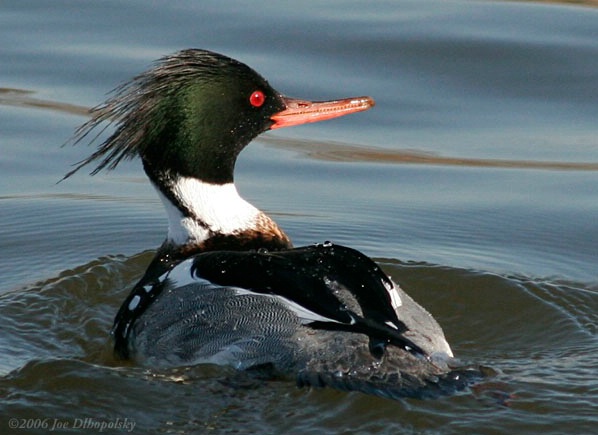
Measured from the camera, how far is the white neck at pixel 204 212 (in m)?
6.44

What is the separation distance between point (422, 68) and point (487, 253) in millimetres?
3350

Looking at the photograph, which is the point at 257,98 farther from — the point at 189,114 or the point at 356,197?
the point at 356,197

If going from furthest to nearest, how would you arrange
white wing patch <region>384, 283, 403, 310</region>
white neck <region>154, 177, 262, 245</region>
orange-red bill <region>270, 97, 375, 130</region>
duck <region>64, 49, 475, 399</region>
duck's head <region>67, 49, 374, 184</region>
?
orange-red bill <region>270, 97, 375, 130</region> < white neck <region>154, 177, 262, 245</region> < duck's head <region>67, 49, 374, 184</region> < white wing patch <region>384, 283, 403, 310</region> < duck <region>64, 49, 475, 399</region>

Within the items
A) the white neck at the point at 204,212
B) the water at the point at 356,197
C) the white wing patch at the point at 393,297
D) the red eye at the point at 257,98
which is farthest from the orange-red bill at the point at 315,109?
the white wing patch at the point at 393,297

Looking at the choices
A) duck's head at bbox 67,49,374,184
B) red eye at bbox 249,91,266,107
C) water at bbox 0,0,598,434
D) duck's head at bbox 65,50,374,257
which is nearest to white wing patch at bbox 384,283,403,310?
water at bbox 0,0,598,434

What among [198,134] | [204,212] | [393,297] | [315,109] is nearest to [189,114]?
[198,134]

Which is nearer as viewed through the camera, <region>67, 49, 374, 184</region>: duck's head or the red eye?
<region>67, 49, 374, 184</region>: duck's head

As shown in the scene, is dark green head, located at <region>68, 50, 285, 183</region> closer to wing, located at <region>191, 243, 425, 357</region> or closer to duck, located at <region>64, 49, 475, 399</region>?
duck, located at <region>64, 49, 475, 399</region>

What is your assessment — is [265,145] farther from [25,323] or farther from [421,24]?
[25,323]

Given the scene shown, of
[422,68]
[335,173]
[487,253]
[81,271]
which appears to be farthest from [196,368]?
[422,68]

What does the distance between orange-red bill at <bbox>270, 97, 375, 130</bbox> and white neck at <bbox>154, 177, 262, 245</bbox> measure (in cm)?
46

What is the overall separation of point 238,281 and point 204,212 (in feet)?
2.93

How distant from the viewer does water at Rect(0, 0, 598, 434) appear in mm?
5230

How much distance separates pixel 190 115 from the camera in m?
6.34
